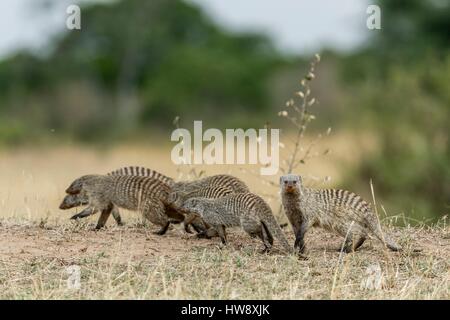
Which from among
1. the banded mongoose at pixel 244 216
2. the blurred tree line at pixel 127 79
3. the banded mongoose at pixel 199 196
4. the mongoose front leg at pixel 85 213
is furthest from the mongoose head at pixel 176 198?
the blurred tree line at pixel 127 79

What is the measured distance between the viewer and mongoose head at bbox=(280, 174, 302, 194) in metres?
7.01

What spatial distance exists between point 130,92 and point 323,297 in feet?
98.4

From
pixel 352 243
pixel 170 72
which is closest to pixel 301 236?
pixel 352 243

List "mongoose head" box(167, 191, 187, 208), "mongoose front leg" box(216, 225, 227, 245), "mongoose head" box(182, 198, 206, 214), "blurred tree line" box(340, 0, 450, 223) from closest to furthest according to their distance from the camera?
"mongoose front leg" box(216, 225, 227, 245) < "mongoose head" box(182, 198, 206, 214) < "mongoose head" box(167, 191, 187, 208) < "blurred tree line" box(340, 0, 450, 223)

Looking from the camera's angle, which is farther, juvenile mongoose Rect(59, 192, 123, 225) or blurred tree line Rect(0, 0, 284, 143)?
blurred tree line Rect(0, 0, 284, 143)

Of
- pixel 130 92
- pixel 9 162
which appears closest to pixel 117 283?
pixel 9 162

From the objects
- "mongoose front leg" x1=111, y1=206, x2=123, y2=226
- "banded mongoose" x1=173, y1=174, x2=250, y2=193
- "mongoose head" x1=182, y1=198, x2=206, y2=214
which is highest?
"banded mongoose" x1=173, y1=174, x2=250, y2=193

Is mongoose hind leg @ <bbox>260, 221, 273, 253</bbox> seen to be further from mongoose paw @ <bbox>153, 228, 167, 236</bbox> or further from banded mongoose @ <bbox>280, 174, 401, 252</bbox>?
mongoose paw @ <bbox>153, 228, 167, 236</bbox>

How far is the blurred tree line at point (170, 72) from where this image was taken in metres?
24.8

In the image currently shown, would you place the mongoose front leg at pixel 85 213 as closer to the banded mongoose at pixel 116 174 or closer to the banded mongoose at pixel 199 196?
the banded mongoose at pixel 116 174

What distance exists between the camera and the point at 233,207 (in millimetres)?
7137

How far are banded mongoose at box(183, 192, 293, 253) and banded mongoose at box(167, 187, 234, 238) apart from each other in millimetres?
193

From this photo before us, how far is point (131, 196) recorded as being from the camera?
7.88 metres

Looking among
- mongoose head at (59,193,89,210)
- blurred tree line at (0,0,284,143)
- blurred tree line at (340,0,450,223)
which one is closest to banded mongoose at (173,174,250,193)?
mongoose head at (59,193,89,210)
